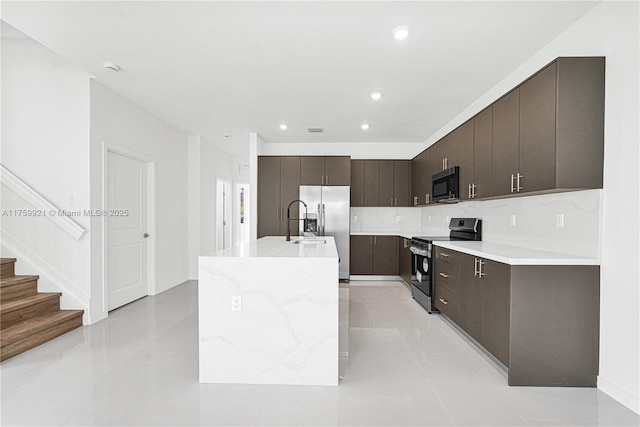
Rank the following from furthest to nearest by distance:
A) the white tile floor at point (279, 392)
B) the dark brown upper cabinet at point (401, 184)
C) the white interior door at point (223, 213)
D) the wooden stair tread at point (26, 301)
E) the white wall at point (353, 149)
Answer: the white interior door at point (223, 213) < the white wall at point (353, 149) < the dark brown upper cabinet at point (401, 184) < the wooden stair tread at point (26, 301) < the white tile floor at point (279, 392)

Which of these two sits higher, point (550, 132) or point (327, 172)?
point (327, 172)

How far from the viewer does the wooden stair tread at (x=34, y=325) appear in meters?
3.04

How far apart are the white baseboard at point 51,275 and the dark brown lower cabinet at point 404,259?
4.24 meters

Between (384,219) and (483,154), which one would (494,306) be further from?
(384,219)

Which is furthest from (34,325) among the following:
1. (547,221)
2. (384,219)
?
(384,219)

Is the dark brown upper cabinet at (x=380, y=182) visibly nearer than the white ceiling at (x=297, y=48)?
No

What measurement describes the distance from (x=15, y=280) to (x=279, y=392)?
124 inches

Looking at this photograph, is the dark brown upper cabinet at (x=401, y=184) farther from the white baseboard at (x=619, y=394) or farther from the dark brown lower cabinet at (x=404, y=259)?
the white baseboard at (x=619, y=394)

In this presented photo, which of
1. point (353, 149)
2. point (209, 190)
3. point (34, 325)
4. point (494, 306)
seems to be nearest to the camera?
point (494, 306)

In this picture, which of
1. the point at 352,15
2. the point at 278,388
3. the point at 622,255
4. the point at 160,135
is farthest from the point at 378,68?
the point at 160,135

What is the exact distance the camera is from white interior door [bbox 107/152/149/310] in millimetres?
4422

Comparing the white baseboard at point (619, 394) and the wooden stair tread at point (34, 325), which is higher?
the wooden stair tread at point (34, 325)

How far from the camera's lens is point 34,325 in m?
3.31

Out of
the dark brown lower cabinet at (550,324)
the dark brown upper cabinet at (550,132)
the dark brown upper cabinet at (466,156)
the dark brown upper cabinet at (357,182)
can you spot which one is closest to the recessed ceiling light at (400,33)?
the dark brown upper cabinet at (550,132)
